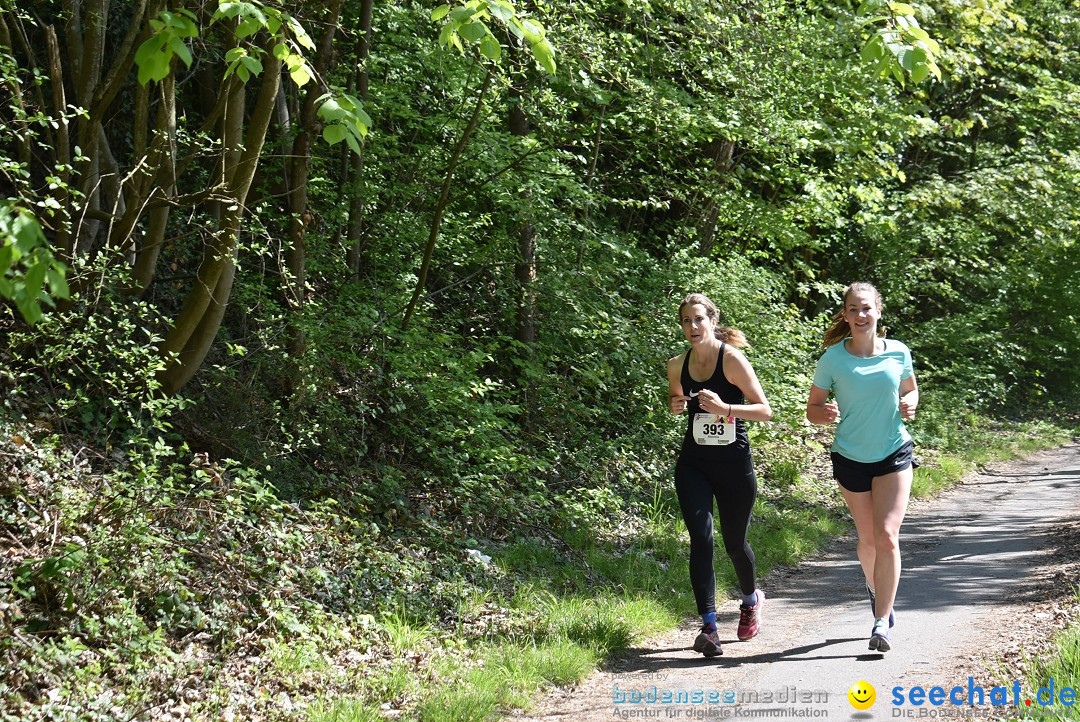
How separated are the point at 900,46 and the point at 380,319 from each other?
5.75 m

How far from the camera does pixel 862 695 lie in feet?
16.1

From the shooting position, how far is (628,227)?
14750 millimetres

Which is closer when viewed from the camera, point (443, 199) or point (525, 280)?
point (443, 199)

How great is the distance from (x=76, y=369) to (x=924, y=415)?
50.3 ft

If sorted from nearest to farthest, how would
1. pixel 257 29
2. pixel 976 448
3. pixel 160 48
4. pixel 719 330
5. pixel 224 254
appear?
pixel 160 48 < pixel 257 29 < pixel 719 330 < pixel 224 254 < pixel 976 448

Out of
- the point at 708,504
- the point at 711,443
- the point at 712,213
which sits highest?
the point at 712,213

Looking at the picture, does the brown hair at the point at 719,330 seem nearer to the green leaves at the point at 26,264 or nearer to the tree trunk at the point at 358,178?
the green leaves at the point at 26,264

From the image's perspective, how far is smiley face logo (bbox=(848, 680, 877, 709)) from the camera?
482 centimetres

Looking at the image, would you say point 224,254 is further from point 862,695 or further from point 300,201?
point 862,695

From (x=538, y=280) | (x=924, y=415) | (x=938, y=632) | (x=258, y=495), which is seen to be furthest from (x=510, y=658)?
(x=924, y=415)

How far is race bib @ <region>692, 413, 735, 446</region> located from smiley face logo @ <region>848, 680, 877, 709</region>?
1.61 m

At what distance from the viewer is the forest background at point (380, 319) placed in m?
5.11

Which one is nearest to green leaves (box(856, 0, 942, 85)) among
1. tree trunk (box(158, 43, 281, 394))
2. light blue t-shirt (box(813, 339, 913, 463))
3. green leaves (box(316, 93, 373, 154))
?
light blue t-shirt (box(813, 339, 913, 463))

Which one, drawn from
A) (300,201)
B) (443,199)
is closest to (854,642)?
(443,199)
